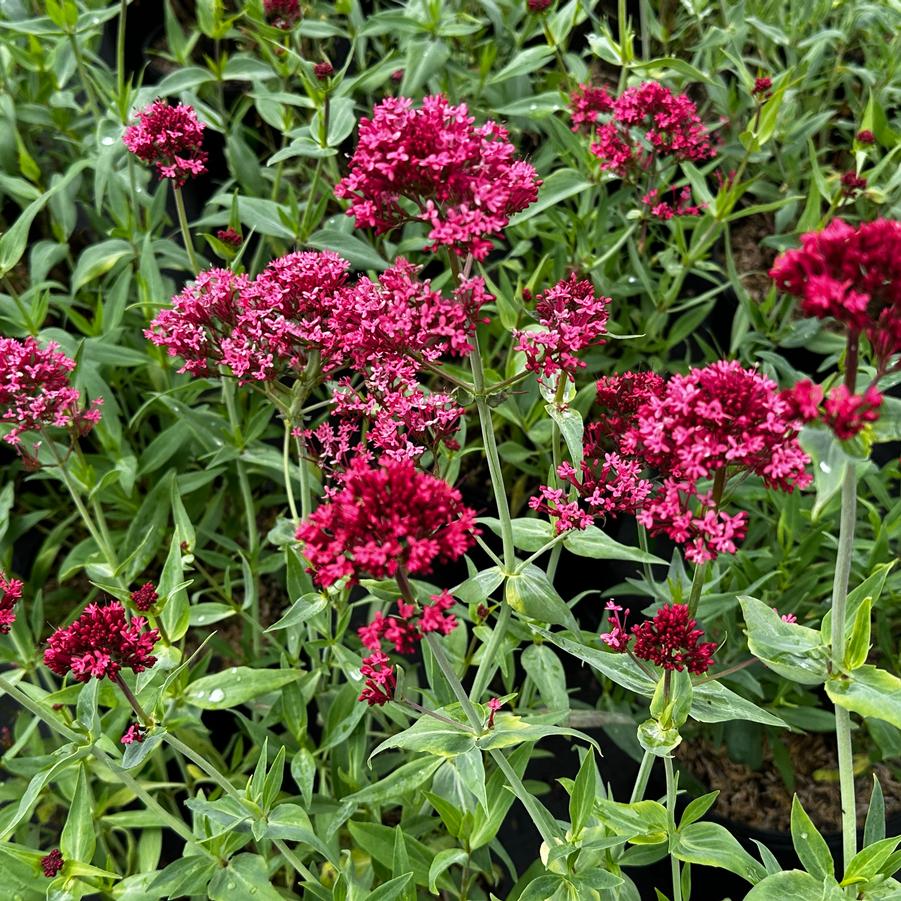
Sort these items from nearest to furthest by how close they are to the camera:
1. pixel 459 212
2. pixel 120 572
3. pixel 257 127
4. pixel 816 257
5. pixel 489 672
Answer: pixel 816 257, pixel 459 212, pixel 489 672, pixel 120 572, pixel 257 127

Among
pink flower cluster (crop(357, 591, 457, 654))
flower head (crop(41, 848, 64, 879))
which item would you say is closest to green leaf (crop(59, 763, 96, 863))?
flower head (crop(41, 848, 64, 879))

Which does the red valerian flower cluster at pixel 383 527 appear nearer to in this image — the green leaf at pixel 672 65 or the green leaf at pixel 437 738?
the green leaf at pixel 437 738

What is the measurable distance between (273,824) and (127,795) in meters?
0.76

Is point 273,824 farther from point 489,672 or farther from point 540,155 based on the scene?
point 540,155

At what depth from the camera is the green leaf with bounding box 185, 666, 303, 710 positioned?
171 centimetres

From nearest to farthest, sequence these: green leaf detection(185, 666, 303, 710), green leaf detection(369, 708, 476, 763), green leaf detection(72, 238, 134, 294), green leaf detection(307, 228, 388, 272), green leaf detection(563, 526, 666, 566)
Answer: green leaf detection(369, 708, 476, 763) → green leaf detection(563, 526, 666, 566) → green leaf detection(185, 666, 303, 710) → green leaf detection(307, 228, 388, 272) → green leaf detection(72, 238, 134, 294)

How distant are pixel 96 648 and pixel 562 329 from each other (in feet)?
2.84

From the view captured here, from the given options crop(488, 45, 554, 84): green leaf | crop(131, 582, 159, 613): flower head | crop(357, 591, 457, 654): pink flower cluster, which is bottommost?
crop(131, 582, 159, 613): flower head

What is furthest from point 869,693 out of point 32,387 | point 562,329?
point 32,387

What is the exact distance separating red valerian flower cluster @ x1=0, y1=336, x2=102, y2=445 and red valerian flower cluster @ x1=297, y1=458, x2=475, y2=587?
83cm

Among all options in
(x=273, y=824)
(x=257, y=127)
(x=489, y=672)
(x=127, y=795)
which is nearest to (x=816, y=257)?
(x=489, y=672)

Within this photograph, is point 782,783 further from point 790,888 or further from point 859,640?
point 859,640

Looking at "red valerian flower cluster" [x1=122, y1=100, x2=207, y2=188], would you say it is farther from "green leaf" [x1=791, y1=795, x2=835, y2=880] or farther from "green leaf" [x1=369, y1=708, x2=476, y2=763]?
"green leaf" [x1=791, y1=795, x2=835, y2=880]

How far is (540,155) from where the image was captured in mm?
2908
